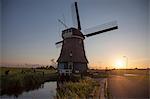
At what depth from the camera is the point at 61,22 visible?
11531 millimetres

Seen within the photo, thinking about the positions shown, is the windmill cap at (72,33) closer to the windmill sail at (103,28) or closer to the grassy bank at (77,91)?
the windmill sail at (103,28)

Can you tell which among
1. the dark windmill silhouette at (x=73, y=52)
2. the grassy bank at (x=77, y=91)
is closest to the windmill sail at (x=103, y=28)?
the dark windmill silhouette at (x=73, y=52)

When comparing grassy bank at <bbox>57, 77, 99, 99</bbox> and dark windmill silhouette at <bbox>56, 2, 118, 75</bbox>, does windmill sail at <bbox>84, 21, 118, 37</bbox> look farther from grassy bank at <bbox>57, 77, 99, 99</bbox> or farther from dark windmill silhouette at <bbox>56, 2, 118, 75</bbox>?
grassy bank at <bbox>57, 77, 99, 99</bbox>

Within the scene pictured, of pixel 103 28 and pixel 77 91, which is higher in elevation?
pixel 103 28

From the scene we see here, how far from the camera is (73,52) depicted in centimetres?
1071

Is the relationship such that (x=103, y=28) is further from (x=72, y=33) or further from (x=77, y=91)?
(x=77, y=91)

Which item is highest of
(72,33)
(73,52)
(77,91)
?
(72,33)

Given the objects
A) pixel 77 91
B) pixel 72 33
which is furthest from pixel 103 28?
pixel 77 91

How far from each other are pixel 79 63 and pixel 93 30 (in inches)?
59.6

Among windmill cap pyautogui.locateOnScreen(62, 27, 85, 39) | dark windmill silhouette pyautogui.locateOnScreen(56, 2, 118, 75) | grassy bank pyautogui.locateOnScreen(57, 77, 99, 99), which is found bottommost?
grassy bank pyautogui.locateOnScreen(57, 77, 99, 99)

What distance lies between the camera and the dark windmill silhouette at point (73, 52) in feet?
35.2

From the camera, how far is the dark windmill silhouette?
10719mm

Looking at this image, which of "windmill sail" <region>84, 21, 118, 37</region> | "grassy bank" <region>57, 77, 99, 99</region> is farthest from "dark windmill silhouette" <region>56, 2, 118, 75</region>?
"grassy bank" <region>57, 77, 99, 99</region>

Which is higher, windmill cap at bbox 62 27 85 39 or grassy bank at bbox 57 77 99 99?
windmill cap at bbox 62 27 85 39
